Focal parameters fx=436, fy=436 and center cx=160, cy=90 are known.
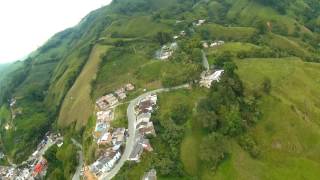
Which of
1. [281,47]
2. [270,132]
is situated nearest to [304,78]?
[270,132]

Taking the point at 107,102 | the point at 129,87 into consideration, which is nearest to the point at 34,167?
the point at 107,102

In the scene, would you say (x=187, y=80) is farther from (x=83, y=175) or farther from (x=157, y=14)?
(x=157, y=14)

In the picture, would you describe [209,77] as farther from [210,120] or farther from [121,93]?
[121,93]

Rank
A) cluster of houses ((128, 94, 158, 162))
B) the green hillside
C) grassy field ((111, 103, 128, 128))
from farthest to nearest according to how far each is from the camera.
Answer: grassy field ((111, 103, 128, 128)) < cluster of houses ((128, 94, 158, 162)) < the green hillside

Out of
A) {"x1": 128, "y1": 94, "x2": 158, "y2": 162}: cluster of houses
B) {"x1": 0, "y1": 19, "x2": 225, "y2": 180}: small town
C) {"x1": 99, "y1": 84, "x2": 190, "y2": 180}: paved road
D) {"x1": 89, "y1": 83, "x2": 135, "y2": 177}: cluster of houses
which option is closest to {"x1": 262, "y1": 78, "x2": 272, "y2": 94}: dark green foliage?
{"x1": 0, "y1": 19, "x2": 225, "y2": 180}: small town

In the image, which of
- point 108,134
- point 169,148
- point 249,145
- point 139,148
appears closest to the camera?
point 249,145

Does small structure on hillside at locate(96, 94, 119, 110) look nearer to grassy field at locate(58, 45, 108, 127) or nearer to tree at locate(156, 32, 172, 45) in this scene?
grassy field at locate(58, 45, 108, 127)
